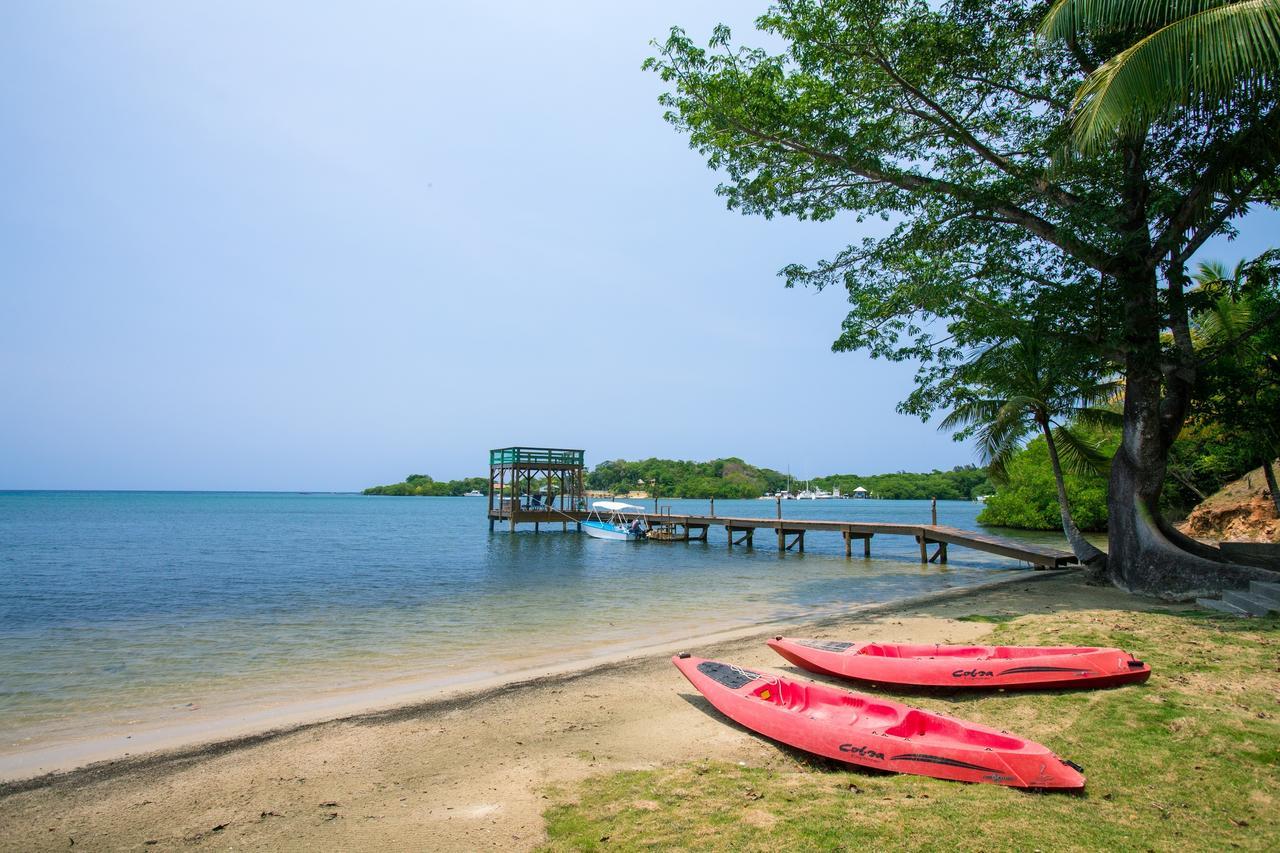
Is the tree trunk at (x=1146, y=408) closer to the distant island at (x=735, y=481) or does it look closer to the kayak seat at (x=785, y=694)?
the kayak seat at (x=785, y=694)

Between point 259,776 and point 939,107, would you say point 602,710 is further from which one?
point 939,107

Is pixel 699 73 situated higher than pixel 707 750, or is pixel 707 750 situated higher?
pixel 699 73

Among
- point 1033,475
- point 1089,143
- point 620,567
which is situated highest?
point 1089,143

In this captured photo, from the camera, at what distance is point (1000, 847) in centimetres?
352

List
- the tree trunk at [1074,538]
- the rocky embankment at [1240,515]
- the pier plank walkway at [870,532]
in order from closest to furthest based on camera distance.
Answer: the tree trunk at [1074,538] → the rocky embankment at [1240,515] → the pier plank walkway at [870,532]

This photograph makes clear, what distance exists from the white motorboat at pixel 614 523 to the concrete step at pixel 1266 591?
3034cm

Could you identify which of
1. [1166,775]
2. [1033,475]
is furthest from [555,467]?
[1166,775]

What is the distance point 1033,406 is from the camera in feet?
54.7

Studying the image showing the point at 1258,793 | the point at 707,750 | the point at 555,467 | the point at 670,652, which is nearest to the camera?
the point at 1258,793

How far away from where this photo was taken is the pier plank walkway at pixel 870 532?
66.8 feet

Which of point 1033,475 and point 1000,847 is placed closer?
point 1000,847

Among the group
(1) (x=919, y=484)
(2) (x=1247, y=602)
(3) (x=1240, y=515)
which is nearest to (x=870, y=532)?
(3) (x=1240, y=515)

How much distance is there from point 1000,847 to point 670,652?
674 centimetres

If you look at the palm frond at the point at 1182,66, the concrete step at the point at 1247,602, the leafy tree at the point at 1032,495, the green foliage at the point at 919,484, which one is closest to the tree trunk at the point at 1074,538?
the concrete step at the point at 1247,602
